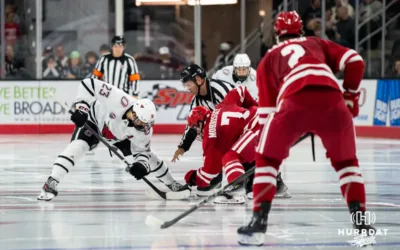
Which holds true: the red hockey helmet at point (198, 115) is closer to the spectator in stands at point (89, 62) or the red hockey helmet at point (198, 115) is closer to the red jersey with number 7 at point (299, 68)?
the red jersey with number 7 at point (299, 68)

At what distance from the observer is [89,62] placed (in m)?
16.1

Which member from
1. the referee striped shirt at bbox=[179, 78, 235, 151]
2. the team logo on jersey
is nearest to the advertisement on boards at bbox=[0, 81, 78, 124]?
the team logo on jersey

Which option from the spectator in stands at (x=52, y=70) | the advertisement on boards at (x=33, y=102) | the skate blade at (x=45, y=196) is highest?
Result: the skate blade at (x=45, y=196)

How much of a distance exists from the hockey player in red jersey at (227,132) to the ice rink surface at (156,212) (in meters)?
0.28

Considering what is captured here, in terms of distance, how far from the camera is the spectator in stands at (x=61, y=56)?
1600 cm

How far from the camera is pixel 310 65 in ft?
16.4

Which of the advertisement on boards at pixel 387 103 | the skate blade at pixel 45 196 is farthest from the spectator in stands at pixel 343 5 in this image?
the skate blade at pixel 45 196

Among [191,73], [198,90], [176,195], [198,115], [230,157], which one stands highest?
[191,73]

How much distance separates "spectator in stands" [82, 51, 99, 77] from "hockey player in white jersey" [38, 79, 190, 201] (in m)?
8.82

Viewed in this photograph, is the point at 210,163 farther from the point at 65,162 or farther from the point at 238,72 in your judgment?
the point at 238,72

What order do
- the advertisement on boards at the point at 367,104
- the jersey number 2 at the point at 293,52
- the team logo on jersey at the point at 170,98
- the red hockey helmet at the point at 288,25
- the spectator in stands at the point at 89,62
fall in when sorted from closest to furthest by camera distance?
the jersey number 2 at the point at 293,52, the red hockey helmet at the point at 288,25, the advertisement on boards at the point at 367,104, the team logo on jersey at the point at 170,98, the spectator in stands at the point at 89,62

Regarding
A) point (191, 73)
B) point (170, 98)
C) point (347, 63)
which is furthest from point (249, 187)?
point (170, 98)

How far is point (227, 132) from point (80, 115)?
101 cm

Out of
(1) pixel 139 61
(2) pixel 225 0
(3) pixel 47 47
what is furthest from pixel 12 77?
(2) pixel 225 0
